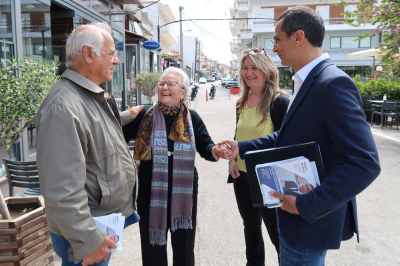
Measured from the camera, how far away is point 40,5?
6531 millimetres

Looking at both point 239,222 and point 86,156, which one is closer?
point 86,156

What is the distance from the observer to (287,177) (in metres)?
1.62

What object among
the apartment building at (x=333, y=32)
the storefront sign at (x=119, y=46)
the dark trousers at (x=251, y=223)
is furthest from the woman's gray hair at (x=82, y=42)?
the apartment building at (x=333, y=32)

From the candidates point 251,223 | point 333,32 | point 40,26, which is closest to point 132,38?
point 40,26

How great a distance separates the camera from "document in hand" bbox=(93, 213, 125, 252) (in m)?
1.78

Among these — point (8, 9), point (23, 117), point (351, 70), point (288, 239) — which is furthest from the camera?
point (351, 70)

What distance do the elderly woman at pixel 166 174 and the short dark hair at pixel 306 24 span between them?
48.6 inches

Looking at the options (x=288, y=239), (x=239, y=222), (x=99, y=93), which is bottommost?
(x=239, y=222)

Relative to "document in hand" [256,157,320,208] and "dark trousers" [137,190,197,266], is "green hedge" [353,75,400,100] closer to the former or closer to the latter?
"dark trousers" [137,190,197,266]

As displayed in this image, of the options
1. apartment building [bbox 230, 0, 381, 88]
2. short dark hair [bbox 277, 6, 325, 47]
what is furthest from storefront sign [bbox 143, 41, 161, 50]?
apartment building [bbox 230, 0, 381, 88]

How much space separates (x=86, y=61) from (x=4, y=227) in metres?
1.42

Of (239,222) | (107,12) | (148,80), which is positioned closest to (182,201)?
(239,222)

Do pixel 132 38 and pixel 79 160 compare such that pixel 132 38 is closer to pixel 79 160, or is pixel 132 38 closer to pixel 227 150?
pixel 227 150

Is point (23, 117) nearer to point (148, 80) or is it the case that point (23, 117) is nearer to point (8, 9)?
point (8, 9)
